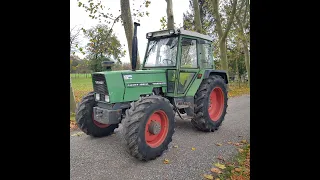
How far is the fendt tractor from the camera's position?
3.37 m

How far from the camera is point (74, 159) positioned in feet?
11.1

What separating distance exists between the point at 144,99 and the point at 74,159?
1.42m

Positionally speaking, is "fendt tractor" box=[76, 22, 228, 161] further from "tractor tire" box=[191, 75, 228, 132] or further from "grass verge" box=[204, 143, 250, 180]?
"grass verge" box=[204, 143, 250, 180]

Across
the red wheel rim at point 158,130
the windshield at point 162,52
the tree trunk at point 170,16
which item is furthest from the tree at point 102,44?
→ the red wheel rim at point 158,130

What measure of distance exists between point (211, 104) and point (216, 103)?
0.19 meters

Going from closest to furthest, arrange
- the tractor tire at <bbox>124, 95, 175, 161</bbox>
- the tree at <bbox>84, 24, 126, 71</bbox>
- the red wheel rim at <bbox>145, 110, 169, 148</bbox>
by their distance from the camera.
Result: the tractor tire at <bbox>124, 95, 175, 161</bbox> < the red wheel rim at <bbox>145, 110, 169, 148</bbox> < the tree at <bbox>84, 24, 126, 71</bbox>

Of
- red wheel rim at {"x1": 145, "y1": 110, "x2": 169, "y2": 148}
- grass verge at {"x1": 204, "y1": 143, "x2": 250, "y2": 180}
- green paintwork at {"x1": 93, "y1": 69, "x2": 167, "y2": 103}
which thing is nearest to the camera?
grass verge at {"x1": 204, "y1": 143, "x2": 250, "y2": 180}

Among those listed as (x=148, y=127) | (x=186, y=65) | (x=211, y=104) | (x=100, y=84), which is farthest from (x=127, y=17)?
(x=148, y=127)

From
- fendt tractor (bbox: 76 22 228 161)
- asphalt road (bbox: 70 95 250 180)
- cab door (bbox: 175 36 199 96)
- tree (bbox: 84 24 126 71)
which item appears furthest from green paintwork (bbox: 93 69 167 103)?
tree (bbox: 84 24 126 71)

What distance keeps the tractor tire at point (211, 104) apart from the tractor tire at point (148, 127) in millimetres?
1111

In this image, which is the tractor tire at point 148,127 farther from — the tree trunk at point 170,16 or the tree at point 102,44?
the tree trunk at point 170,16

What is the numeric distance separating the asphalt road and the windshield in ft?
5.15
